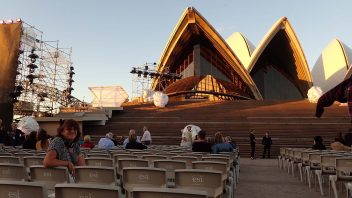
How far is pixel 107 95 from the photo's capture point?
30484 millimetres

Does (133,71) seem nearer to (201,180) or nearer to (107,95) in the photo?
(107,95)

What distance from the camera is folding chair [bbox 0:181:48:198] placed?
1916 mm

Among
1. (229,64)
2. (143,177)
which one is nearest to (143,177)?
(143,177)

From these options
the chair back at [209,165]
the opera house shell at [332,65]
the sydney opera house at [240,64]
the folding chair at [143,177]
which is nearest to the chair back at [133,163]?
the chair back at [209,165]

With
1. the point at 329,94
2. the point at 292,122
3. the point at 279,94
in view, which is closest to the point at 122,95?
the point at 292,122

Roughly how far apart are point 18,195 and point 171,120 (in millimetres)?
17336

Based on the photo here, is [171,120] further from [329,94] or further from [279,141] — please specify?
[329,94]

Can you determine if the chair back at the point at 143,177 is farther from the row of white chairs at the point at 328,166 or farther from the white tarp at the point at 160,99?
the white tarp at the point at 160,99

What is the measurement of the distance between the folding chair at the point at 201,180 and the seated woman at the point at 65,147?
1.11 metres

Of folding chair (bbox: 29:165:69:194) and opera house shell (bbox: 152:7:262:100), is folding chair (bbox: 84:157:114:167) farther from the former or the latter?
opera house shell (bbox: 152:7:262:100)

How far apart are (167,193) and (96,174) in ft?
4.85

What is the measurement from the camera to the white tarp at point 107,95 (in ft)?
94.0

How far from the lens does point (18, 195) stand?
1973 mm

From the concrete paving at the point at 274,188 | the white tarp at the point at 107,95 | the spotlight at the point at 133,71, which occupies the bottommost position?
the concrete paving at the point at 274,188
